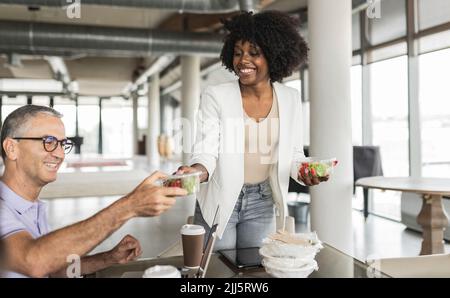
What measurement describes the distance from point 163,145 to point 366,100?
21.3ft

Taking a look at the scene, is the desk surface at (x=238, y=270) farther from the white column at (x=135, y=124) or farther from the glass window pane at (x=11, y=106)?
the white column at (x=135, y=124)

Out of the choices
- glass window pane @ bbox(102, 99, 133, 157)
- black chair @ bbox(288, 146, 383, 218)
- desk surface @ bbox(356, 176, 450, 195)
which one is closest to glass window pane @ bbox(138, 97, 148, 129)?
glass window pane @ bbox(102, 99, 133, 157)

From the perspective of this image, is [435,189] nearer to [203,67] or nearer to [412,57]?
[412,57]

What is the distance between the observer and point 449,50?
424 centimetres

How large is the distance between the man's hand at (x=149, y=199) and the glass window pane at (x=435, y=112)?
4179mm

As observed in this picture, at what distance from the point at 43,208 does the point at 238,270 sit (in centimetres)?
56

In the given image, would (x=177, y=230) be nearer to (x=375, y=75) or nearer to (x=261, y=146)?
(x=261, y=146)

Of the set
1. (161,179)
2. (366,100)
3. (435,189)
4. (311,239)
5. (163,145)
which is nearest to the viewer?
(161,179)

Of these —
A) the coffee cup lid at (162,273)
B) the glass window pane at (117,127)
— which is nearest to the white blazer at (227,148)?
the coffee cup lid at (162,273)

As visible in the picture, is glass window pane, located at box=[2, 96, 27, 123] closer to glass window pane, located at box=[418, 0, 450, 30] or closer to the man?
the man

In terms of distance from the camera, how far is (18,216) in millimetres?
963

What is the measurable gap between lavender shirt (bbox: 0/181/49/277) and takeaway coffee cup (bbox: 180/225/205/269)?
13.8 inches

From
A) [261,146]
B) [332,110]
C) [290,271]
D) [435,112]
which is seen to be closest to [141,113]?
[435,112]
